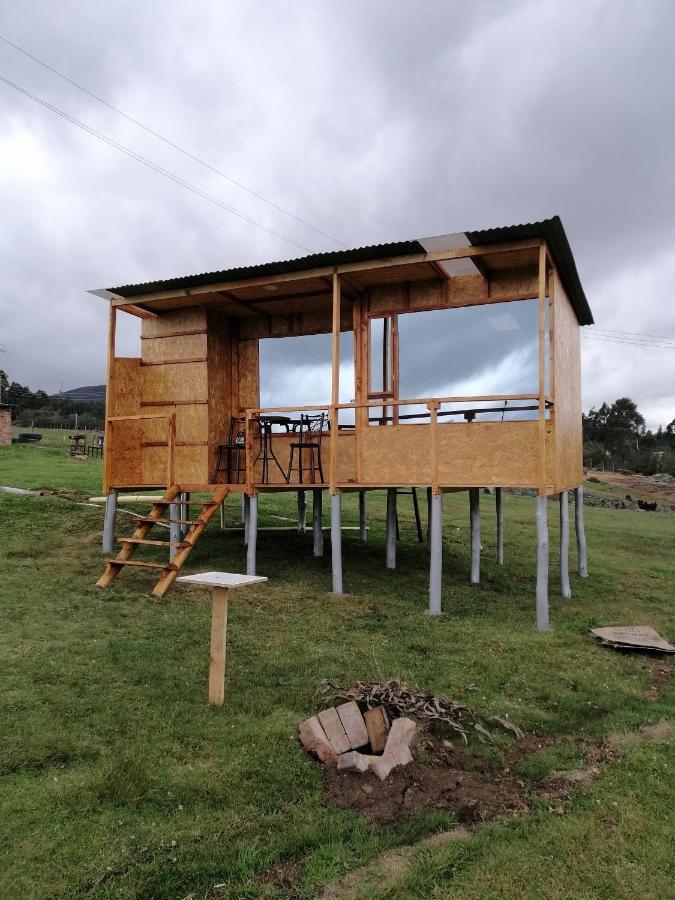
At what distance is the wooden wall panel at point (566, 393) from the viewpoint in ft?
30.7

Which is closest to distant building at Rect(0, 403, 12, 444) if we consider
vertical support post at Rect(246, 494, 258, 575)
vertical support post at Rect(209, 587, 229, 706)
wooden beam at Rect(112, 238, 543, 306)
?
wooden beam at Rect(112, 238, 543, 306)

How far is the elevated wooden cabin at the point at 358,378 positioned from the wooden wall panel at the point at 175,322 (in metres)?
0.02

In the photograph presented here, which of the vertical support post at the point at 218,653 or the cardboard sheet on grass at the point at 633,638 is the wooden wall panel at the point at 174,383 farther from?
the cardboard sheet on grass at the point at 633,638

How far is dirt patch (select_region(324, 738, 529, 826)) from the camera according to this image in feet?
13.0

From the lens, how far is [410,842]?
360 centimetres

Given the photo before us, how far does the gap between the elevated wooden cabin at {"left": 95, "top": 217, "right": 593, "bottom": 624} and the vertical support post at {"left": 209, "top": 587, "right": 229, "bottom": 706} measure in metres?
4.23

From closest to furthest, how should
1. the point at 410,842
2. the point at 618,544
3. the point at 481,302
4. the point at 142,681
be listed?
the point at 410,842
the point at 142,681
the point at 481,302
the point at 618,544

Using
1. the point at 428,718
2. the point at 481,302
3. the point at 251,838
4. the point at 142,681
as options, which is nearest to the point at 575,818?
the point at 428,718

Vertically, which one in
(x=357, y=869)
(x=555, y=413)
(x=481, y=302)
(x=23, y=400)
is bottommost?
(x=357, y=869)

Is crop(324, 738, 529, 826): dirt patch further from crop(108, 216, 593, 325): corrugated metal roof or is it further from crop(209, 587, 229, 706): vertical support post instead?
crop(108, 216, 593, 325): corrugated metal roof

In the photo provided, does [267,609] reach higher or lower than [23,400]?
lower

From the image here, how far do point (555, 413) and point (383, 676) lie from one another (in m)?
4.67

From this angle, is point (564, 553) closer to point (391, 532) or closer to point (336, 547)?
point (391, 532)

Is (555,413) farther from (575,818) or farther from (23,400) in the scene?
(23,400)
